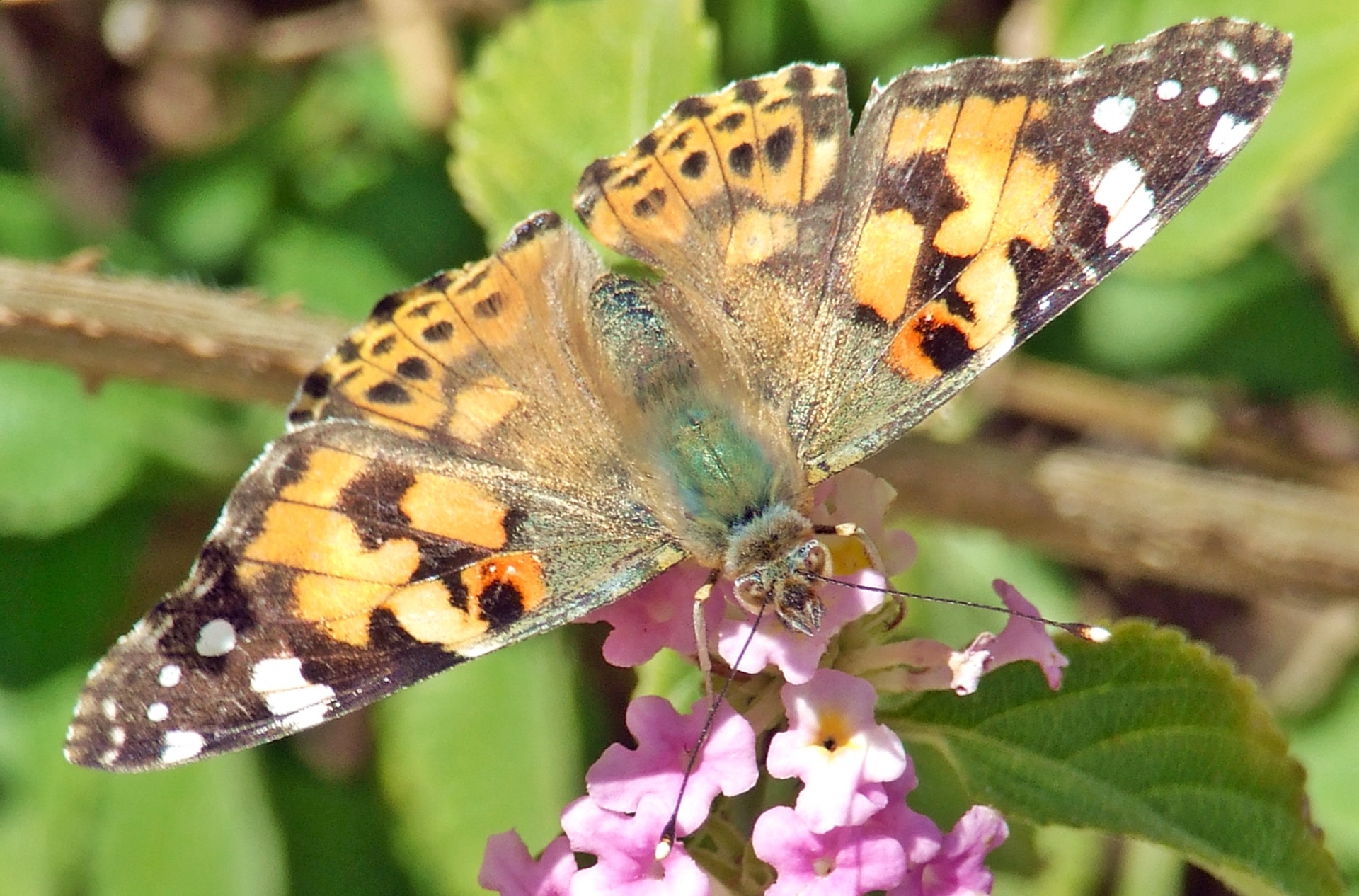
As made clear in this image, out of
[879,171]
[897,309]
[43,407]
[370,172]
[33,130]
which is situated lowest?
[897,309]

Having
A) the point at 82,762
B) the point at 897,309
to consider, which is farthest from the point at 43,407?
the point at 897,309

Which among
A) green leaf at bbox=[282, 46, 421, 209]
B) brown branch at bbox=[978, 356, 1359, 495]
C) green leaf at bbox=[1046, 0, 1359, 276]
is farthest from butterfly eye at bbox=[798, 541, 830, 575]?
green leaf at bbox=[282, 46, 421, 209]

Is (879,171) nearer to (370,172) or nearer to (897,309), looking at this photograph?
(897,309)

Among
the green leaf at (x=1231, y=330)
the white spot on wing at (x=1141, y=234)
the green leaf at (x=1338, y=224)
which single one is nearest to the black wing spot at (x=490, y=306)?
the white spot on wing at (x=1141, y=234)

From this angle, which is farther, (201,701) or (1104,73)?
(1104,73)

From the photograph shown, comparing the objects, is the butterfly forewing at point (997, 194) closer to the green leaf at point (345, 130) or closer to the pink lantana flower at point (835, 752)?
the pink lantana flower at point (835, 752)

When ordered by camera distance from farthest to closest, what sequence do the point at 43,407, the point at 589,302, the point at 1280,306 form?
the point at 1280,306 → the point at 43,407 → the point at 589,302

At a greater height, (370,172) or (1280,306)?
(370,172)
